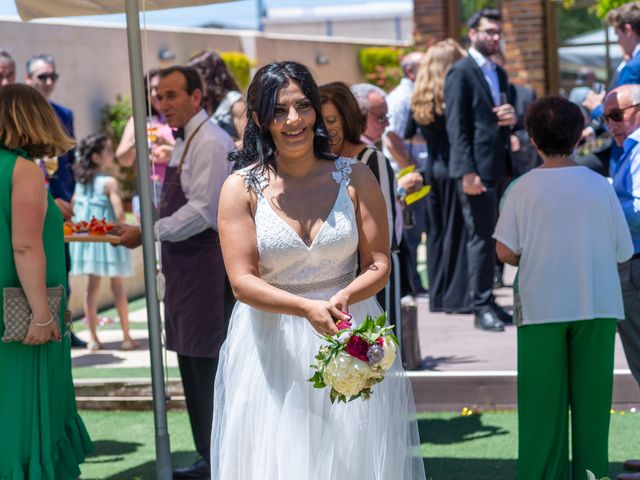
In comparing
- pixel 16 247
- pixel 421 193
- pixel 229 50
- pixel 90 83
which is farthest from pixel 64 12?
pixel 229 50

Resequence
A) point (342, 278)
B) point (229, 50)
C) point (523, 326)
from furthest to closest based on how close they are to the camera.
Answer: point (229, 50), point (523, 326), point (342, 278)

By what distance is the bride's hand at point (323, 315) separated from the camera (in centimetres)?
415

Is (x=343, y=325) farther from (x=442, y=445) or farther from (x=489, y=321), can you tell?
(x=489, y=321)

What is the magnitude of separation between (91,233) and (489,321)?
370cm

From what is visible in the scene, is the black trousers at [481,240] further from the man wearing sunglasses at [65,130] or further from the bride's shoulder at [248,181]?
the bride's shoulder at [248,181]

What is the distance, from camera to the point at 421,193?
795 centimetres

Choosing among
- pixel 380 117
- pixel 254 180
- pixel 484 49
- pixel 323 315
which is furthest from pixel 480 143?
pixel 323 315

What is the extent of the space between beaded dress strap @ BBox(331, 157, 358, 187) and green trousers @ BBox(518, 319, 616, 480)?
53.3 inches

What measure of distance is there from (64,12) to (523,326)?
9.74 feet

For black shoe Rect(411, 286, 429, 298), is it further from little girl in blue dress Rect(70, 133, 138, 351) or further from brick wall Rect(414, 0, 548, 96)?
brick wall Rect(414, 0, 548, 96)

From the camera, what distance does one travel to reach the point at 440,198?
1023 cm

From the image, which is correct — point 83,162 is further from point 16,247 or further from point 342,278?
point 342,278

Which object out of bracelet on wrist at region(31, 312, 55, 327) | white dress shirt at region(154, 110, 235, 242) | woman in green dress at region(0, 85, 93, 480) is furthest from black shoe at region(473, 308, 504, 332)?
bracelet on wrist at region(31, 312, 55, 327)

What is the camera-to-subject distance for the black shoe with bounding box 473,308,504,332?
9.55 meters
